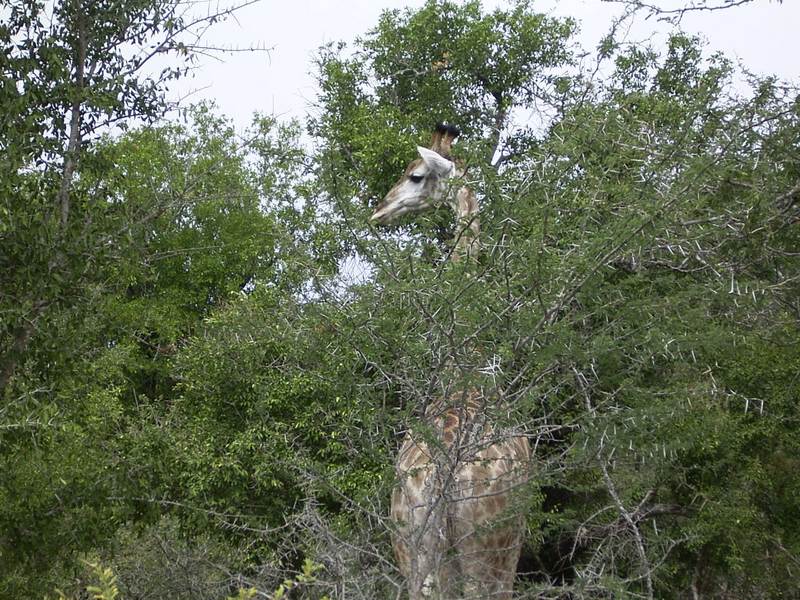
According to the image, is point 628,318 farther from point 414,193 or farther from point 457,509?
point 414,193

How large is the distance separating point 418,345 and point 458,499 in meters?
0.69

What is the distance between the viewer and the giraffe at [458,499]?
5.01 metres

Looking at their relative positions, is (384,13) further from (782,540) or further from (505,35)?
(782,540)

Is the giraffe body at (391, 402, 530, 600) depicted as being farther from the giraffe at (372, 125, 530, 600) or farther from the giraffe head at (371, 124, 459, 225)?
the giraffe head at (371, 124, 459, 225)

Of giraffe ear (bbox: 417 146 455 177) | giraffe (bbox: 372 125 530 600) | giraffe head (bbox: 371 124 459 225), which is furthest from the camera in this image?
giraffe head (bbox: 371 124 459 225)

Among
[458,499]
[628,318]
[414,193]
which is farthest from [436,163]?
[458,499]

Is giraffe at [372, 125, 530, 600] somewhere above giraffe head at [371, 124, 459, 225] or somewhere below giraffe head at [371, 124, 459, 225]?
below

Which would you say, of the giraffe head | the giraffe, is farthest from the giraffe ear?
the giraffe

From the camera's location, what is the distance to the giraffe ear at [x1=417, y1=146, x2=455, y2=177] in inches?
273

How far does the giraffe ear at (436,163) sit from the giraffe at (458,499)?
36cm

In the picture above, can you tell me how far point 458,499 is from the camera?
5.09 m

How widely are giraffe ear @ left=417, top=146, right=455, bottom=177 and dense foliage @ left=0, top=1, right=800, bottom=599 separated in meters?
0.39

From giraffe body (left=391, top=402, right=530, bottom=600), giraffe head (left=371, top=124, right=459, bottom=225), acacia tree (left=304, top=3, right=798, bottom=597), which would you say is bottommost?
giraffe body (left=391, top=402, right=530, bottom=600)

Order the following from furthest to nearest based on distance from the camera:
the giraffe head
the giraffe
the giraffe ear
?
1. the giraffe head
2. the giraffe ear
3. the giraffe
